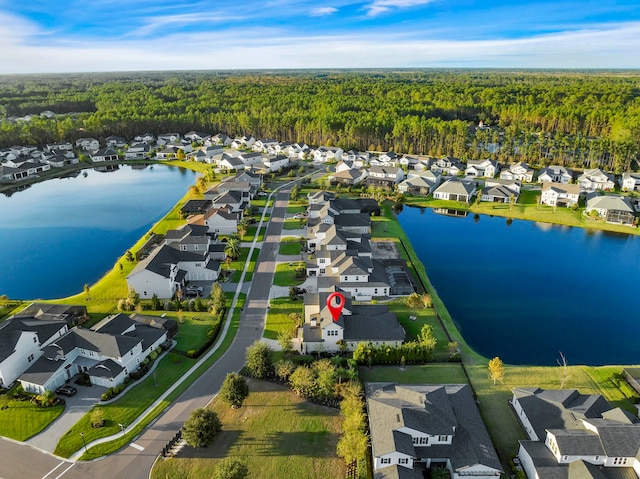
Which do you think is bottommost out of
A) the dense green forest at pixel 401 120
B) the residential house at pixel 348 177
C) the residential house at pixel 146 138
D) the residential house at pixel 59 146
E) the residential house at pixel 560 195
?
the residential house at pixel 560 195

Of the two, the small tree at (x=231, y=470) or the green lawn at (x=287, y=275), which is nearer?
the small tree at (x=231, y=470)

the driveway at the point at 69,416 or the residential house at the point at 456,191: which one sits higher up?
the residential house at the point at 456,191

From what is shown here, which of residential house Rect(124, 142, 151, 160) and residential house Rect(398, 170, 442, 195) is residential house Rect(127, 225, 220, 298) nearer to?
residential house Rect(398, 170, 442, 195)

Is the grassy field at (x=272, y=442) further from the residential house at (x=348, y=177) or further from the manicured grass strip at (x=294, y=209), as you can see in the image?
the residential house at (x=348, y=177)

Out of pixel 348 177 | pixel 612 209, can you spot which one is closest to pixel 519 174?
pixel 612 209

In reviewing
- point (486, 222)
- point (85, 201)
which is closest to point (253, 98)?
point (85, 201)

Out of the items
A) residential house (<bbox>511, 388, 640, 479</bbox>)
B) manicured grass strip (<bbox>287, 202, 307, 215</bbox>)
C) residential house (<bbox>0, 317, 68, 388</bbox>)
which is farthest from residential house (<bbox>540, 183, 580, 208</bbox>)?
residential house (<bbox>0, 317, 68, 388</bbox>)

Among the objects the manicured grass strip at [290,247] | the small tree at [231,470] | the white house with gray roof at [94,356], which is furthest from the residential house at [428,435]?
the manicured grass strip at [290,247]
